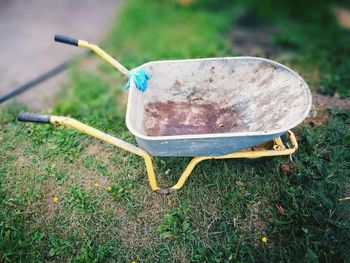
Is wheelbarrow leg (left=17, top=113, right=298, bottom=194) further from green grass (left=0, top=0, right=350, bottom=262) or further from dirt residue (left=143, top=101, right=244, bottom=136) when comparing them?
dirt residue (left=143, top=101, right=244, bottom=136)

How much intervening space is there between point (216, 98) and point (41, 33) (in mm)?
3943

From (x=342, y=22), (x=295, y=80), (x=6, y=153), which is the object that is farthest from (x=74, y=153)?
(x=342, y=22)

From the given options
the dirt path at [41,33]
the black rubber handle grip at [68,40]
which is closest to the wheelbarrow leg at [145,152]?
the black rubber handle grip at [68,40]

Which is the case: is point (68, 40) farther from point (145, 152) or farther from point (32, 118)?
point (145, 152)

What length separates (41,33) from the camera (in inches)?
234

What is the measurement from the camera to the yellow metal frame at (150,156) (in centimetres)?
270

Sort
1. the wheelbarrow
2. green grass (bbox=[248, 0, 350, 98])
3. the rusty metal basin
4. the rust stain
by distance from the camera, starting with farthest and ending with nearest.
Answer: green grass (bbox=[248, 0, 350, 98]) < the rust stain < the rusty metal basin < the wheelbarrow

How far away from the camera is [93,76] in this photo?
5.04 meters

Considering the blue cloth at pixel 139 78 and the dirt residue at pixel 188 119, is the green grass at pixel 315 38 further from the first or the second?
the blue cloth at pixel 139 78

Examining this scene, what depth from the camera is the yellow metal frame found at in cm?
270

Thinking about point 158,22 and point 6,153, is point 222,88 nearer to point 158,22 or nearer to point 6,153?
point 6,153

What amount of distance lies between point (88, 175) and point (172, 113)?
1071mm

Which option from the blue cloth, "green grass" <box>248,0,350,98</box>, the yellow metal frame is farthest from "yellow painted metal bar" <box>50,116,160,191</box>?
"green grass" <box>248,0,350,98</box>

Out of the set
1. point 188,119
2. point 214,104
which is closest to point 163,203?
point 188,119
